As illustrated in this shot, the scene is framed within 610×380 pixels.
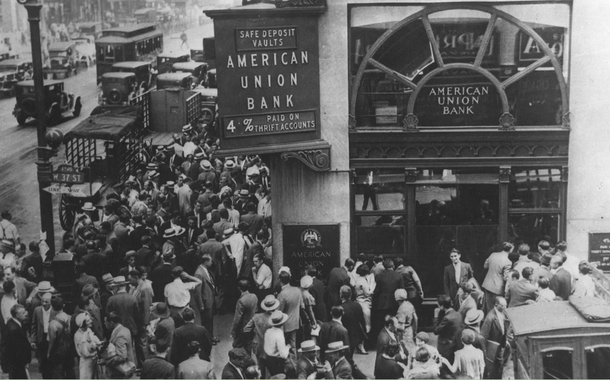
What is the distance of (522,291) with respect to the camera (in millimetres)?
13156

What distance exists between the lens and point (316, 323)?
13680mm

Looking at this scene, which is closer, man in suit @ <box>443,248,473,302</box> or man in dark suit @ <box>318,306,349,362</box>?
man in dark suit @ <box>318,306,349,362</box>

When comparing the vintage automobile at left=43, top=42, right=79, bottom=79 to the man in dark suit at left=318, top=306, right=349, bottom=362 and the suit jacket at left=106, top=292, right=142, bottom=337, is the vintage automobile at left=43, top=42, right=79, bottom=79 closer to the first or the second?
the suit jacket at left=106, top=292, right=142, bottom=337

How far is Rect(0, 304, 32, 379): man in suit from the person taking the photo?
1248 centimetres

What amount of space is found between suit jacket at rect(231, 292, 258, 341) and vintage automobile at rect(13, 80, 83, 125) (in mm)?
16621

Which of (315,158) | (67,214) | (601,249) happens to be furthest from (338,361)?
(67,214)

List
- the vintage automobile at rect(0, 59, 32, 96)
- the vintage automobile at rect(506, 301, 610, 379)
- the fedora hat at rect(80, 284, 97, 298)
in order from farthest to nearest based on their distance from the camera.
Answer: the vintage automobile at rect(0, 59, 32, 96) → the fedora hat at rect(80, 284, 97, 298) → the vintage automobile at rect(506, 301, 610, 379)

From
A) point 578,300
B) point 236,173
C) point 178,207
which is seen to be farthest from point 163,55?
point 578,300

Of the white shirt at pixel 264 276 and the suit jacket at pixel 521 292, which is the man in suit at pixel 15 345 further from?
the suit jacket at pixel 521 292

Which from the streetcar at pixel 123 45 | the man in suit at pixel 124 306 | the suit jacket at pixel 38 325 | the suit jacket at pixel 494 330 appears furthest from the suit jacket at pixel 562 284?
the streetcar at pixel 123 45

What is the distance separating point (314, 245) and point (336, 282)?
101 centimetres

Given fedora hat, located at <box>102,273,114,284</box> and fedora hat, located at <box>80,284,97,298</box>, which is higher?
fedora hat, located at <box>80,284,97,298</box>

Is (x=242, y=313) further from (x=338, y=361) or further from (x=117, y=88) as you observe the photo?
(x=117, y=88)

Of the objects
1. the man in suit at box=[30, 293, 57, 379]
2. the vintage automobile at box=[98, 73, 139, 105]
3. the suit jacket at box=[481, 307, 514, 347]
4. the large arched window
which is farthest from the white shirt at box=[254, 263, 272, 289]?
the vintage automobile at box=[98, 73, 139, 105]
